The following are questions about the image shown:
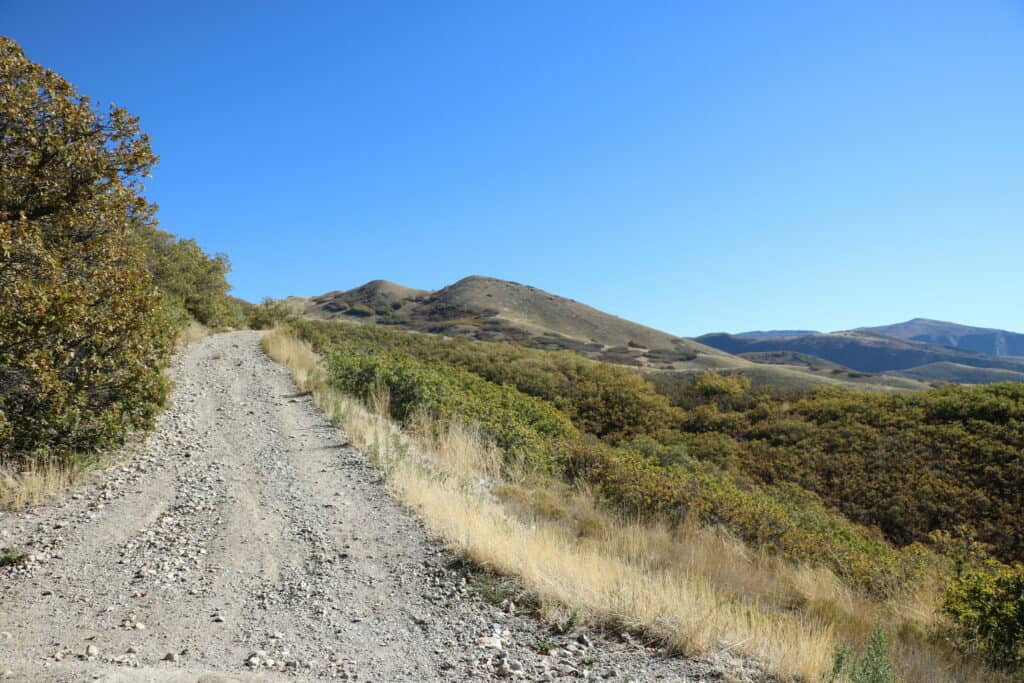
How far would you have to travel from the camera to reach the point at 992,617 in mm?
5051

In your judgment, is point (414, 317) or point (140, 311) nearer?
point (140, 311)

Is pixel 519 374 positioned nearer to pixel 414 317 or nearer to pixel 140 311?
pixel 140 311

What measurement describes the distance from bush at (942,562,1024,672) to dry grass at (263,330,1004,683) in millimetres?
318

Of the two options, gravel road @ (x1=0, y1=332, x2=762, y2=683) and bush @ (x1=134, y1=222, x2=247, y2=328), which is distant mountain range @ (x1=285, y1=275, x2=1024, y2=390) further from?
gravel road @ (x1=0, y1=332, x2=762, y2=683)

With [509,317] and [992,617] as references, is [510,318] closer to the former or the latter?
[509,317]

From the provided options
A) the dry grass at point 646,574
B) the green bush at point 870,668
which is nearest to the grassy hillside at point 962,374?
the dry grass at point 646,574

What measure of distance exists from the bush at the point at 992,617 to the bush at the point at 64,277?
978 centimetres

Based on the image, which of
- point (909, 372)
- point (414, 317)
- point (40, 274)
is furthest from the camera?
point (909, 372)

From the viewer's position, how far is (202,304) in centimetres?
2659

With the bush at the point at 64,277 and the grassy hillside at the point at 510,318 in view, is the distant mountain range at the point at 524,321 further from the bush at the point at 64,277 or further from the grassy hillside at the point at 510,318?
the bush at the point at 64,277

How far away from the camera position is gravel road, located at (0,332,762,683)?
3.79 meters

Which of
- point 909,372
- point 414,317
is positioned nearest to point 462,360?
point 414,317

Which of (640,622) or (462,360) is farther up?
(462,360)

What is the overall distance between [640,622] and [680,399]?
67.1 ft
